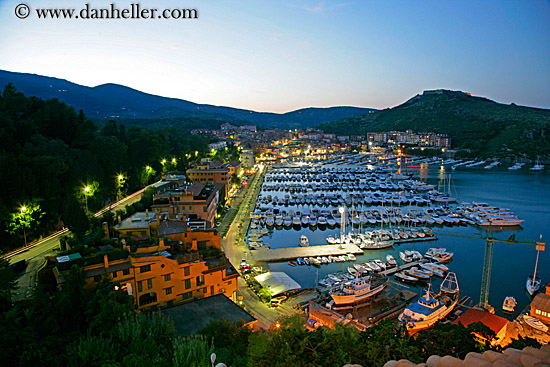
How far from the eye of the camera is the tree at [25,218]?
41.1ft

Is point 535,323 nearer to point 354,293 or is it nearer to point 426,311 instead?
point 426,311

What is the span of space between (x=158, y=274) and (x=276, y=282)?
4.90 metres

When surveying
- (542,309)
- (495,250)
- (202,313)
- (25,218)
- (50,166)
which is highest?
(50,166)

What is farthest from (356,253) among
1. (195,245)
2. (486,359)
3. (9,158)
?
(9,158)

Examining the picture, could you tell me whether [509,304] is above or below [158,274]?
below

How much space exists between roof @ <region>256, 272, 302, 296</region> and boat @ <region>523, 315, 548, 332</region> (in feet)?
24.2

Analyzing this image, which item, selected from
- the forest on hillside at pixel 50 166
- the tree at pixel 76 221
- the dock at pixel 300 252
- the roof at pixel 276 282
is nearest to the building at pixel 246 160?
the forest on hillside at pixel 50 166

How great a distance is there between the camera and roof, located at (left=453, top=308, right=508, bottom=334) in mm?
8883

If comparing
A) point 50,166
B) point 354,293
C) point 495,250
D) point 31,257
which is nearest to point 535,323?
point 354,293

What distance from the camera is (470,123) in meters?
82.9

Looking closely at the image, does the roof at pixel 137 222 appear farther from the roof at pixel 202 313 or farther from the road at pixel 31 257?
the roof at pixel 202 313

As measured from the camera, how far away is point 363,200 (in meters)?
29.2

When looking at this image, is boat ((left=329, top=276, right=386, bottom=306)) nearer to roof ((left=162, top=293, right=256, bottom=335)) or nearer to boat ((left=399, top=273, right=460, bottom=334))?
boat ((left=399, top=273, right=460, bottom=334))

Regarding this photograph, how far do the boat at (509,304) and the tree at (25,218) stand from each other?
18300 millimetres
